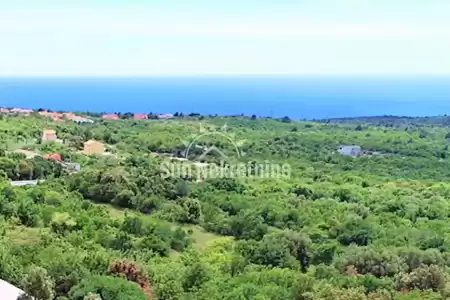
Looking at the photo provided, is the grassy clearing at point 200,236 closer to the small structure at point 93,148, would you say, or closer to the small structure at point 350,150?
the small structure at point 93,148

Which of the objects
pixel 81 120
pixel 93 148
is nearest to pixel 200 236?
pixel 93 148

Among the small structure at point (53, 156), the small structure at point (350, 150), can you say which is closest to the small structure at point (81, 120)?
the small structure at point (53, 156)

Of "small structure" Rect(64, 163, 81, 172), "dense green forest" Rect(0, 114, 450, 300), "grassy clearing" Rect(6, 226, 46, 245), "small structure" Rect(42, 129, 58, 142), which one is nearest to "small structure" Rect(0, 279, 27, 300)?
"dense green forest" Rect(0, 114, 450, 300)

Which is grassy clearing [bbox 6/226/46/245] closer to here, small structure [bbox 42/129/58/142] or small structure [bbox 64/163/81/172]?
small structure [bbox 64/163/81/172]

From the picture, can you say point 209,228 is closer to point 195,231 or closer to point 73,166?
point 195,231

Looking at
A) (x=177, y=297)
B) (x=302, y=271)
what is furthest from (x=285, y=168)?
(x=177, y=297)

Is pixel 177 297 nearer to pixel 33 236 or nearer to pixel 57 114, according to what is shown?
pixel 33 236
